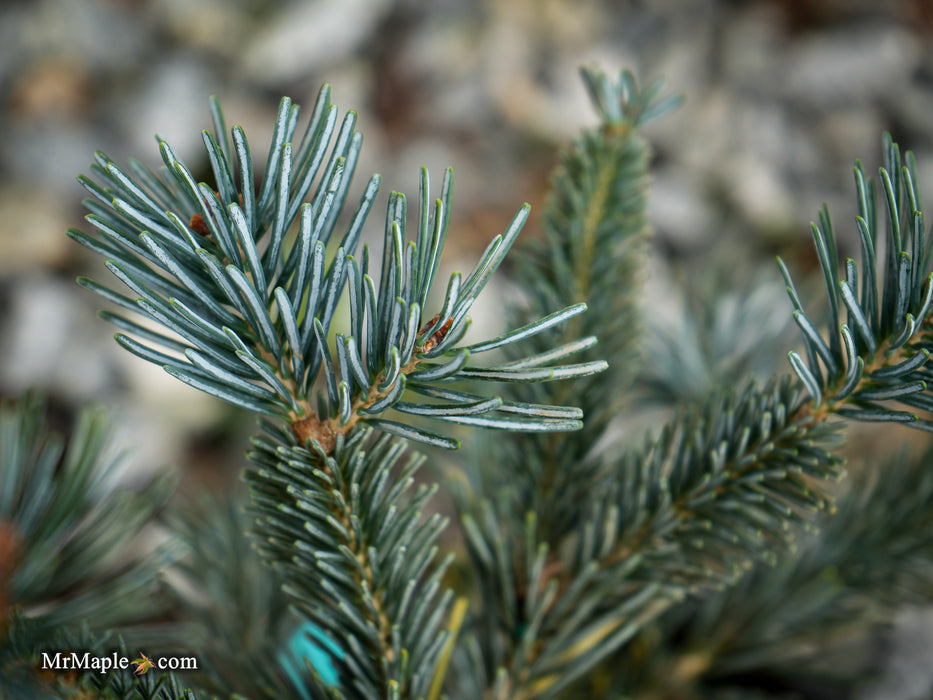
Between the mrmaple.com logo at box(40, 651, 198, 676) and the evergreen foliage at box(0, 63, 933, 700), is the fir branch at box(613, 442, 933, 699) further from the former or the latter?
the mrmaple.com logo at box(40, 651, 198, 676)

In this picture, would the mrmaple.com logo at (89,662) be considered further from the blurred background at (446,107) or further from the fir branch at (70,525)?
the blurred background at (446,107)

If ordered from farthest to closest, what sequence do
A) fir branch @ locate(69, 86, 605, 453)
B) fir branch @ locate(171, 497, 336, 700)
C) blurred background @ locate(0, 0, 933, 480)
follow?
1. blurred background @ locate(0, 0, 933, 480)
2. fir branch @ locate(171, 497, 336, 700)
3. fir branch @ locate(69, 86, 605, 453)

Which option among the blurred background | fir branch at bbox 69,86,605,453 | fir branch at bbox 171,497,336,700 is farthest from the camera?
the blurred background

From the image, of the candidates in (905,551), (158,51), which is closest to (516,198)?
(158,51)

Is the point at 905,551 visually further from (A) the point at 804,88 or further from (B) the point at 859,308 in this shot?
(A) the point at 804,88

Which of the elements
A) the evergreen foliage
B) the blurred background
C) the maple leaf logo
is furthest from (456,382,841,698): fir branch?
the blurred background

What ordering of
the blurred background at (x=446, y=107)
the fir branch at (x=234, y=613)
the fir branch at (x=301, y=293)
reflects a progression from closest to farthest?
the fir branch at (x=301, y=293), the fir branch at (x=234, y=613), the blurred background at (x=446, y=107)

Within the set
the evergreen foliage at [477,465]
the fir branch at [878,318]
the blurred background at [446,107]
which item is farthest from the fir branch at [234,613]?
the blurred background at [446,107]

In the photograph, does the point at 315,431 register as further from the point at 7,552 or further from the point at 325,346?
the point at 7,552
